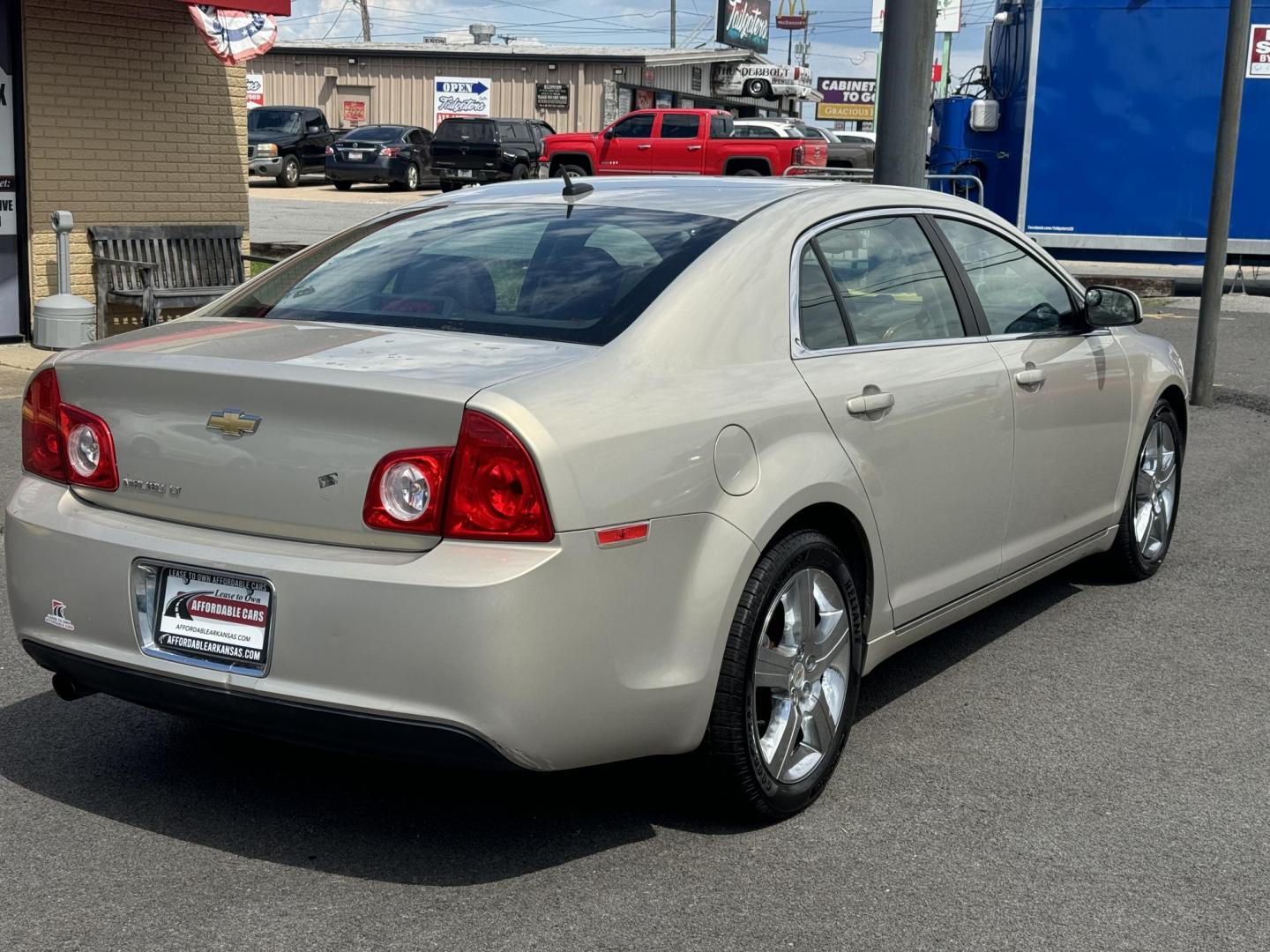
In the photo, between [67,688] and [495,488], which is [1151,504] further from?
[67,688]

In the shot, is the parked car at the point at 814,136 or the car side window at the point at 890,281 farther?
the parked car at the point at 814,136

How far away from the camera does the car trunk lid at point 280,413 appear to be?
3.31m

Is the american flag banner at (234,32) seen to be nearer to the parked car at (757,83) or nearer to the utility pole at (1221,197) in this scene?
the utility pole at (1221,197)

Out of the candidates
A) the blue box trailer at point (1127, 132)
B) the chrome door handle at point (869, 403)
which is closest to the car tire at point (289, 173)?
the blue box trailer at point (1127, 132)

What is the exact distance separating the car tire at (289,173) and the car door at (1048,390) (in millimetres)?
Answer: 35623

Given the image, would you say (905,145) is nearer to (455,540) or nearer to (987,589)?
(987,589)

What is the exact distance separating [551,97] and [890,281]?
45.4 meters

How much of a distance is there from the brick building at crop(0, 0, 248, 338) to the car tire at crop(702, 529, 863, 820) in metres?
9.59

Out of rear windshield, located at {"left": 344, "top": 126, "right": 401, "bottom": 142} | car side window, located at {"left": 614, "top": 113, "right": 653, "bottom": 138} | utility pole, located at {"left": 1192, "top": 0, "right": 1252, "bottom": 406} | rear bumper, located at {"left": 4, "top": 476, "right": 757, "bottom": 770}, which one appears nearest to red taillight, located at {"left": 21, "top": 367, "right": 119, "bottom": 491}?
rear bumper, located at {"left": 4, "top": 476, "right": 757, "bottom": 770}

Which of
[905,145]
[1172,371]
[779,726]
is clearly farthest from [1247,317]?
[779,726]

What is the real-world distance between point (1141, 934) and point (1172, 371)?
3370 mm

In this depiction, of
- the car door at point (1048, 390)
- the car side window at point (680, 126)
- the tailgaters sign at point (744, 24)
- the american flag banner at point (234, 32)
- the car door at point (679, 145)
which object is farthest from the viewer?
the tailgaters sign at point (744, 24)

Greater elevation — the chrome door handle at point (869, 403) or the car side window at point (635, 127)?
the car side window at point (635, 127)

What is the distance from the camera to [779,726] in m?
3.90
